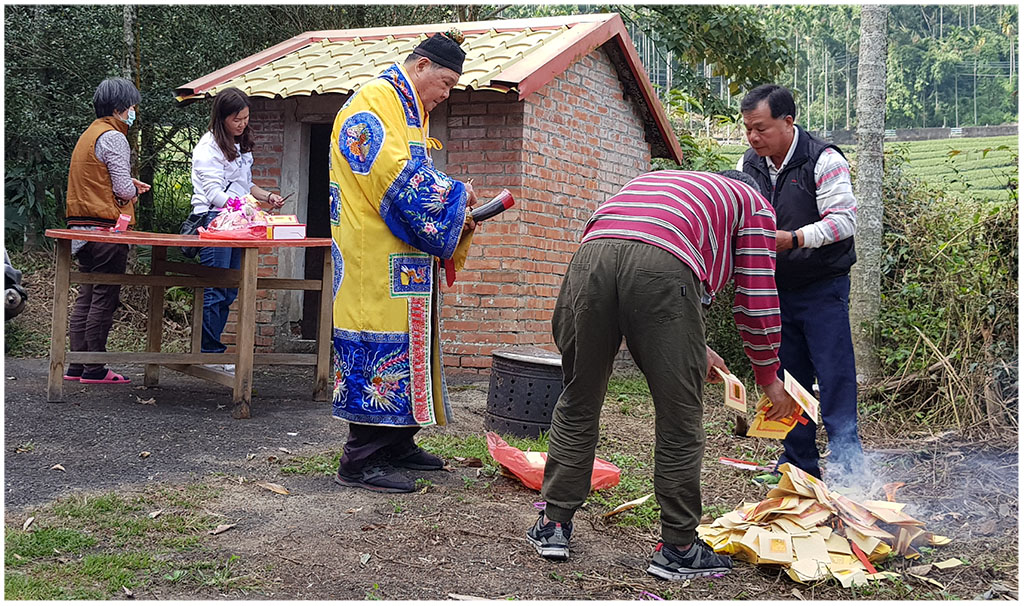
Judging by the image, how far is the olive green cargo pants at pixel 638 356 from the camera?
10.4 ft

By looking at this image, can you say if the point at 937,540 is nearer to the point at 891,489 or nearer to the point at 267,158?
the point at 891,489

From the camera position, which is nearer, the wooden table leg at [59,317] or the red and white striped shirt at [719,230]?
the red and white striped shirt at [719,230]

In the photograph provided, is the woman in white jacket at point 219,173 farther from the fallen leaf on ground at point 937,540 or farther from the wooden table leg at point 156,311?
the fallen leaf on ground at point 937,540

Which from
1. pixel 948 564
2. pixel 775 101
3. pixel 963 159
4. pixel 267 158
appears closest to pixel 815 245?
pixel 775 101

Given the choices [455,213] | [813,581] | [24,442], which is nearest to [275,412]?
[24,442]

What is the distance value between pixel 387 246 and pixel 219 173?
9.32 feet

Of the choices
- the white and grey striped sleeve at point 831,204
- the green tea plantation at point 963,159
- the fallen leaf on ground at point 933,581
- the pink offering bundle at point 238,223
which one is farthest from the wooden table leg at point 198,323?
the green tea plantation at point 963,159

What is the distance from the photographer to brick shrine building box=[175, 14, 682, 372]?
26.8 feet

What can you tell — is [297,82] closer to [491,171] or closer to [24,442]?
[491,171]

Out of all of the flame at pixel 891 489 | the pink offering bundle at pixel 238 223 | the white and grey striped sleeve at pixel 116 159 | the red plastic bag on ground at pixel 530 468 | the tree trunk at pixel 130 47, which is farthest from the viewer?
the tree trunk at pixel 130 47

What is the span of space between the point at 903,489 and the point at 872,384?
8.61ft

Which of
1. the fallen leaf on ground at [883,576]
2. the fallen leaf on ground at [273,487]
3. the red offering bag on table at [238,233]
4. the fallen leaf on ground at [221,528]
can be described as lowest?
the fallen leaf on ground at [883,576]

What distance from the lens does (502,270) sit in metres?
8.15

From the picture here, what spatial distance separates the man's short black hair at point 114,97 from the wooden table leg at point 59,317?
1.10 meters
